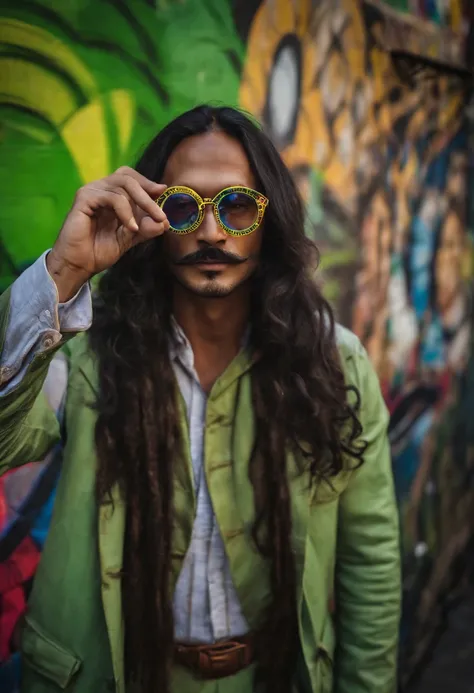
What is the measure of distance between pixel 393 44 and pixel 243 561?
2891 mm

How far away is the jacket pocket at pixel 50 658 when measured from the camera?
66.0 inches

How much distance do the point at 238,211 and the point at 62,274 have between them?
19.1 inches

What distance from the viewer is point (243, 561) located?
5.81 feet

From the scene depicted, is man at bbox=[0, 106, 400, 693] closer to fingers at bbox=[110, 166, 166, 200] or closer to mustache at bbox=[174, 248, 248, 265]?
mustache at bbox=[174, 248, 248, 265]

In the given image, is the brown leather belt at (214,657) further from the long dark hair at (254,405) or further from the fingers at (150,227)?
the fingers at (150,227)

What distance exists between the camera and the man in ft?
5.54

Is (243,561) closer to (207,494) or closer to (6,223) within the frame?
(207,494)

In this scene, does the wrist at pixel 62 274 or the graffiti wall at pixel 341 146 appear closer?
the wrist at pixel 62 274

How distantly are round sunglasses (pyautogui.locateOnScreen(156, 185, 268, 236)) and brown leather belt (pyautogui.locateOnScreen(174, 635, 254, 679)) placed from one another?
3.48ft

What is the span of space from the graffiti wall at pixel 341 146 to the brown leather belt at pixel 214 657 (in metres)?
0.69

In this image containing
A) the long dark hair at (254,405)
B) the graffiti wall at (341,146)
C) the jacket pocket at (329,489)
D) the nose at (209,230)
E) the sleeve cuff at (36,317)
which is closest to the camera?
the sleeve cuff at (36,317)

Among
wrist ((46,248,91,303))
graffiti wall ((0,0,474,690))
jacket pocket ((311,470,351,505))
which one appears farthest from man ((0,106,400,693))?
graffiti wall ((0,0,474,690))

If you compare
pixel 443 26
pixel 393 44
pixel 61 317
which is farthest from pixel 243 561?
pixel 443 26

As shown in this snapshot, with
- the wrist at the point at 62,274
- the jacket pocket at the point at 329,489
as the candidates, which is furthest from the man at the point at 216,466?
the wrist at the point at 62,274
